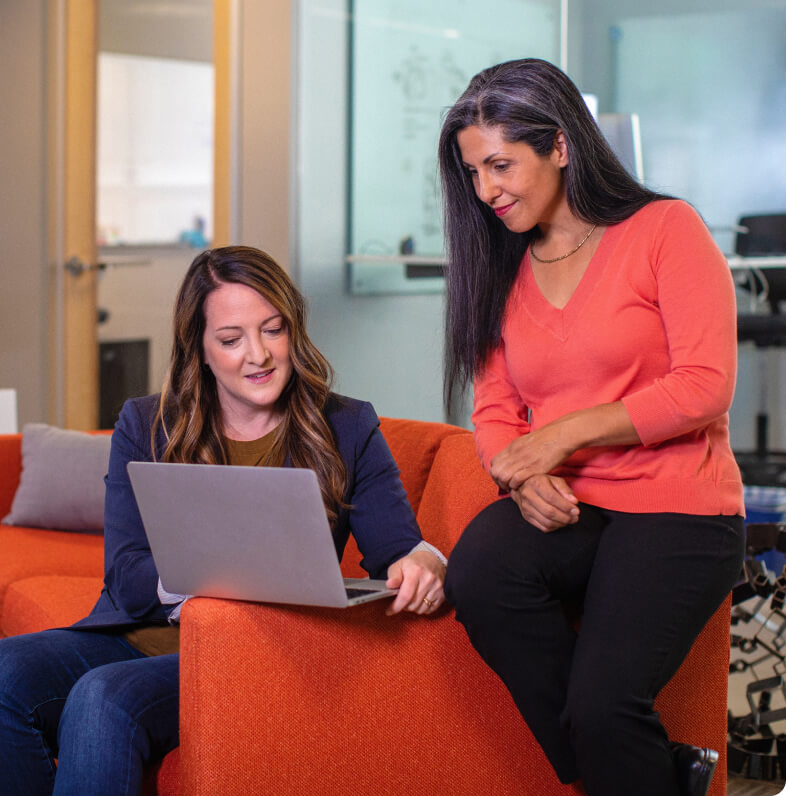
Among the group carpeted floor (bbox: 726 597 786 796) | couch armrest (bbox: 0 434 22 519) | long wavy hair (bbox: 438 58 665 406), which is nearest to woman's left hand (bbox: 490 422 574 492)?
long wavy hair (bbox: 438 58 665 406)

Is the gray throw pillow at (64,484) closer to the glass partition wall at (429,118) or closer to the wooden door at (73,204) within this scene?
the glass partition wall at (429,118)

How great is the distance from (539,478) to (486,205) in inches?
18.6

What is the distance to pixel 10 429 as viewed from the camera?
139 inches

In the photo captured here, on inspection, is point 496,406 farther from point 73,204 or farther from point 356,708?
point 73,204

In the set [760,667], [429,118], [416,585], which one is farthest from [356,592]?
[429,118]

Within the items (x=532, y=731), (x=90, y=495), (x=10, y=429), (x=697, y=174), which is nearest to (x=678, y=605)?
(x=532, y=731)

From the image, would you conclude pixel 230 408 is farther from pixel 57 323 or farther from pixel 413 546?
pixel 57 323

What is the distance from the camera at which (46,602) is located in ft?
7.55

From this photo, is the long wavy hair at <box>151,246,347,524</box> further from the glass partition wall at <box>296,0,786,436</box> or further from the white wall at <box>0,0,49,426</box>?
the white wall at <box>0,0,49,426</box>

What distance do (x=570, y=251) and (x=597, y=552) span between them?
459mm

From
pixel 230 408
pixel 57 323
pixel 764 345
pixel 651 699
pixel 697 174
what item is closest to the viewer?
pixel 651 699

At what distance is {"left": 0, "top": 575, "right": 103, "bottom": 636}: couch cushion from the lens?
2236 millimetres

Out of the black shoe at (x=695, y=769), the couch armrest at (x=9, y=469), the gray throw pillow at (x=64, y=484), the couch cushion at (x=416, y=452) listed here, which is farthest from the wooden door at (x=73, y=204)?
the black shoe at (x=695, y=769)

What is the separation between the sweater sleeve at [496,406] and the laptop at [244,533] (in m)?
0.37
